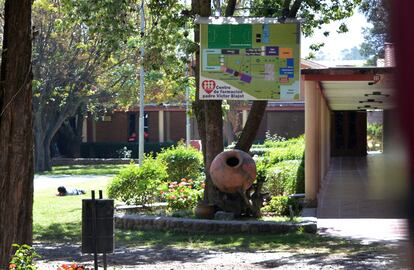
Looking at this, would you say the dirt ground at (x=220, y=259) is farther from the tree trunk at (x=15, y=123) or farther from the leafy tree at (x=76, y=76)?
the leafy tree at (x=76, y=76)

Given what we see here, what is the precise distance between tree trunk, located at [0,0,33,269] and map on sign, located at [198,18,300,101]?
8.05 metres

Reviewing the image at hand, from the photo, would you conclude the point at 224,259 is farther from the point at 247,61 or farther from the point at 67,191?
the point at 67,191

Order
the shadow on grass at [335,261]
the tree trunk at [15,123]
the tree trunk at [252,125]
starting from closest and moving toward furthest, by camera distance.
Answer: the tree trunk at [15,123], the shadow on grass at [335,261], the tree trunk at [252,125]

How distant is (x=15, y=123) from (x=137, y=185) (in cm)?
1178

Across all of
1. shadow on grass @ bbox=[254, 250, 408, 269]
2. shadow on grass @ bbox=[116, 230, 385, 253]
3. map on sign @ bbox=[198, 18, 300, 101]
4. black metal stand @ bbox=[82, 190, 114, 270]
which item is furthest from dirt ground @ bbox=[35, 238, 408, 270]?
map on sign @ bbox=[198, 18, 300, 101]

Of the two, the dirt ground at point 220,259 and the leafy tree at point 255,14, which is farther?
the leafy tree at point 255,14

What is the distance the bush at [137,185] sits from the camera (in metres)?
18.5

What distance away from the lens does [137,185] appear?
61.1 ft

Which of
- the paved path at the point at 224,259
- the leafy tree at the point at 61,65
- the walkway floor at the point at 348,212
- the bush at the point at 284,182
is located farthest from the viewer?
the leafy tree at the point at 61,65

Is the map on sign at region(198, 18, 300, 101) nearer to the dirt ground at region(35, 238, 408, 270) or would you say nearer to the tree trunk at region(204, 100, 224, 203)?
the tree trunk at region(204, 100, 224, 203)

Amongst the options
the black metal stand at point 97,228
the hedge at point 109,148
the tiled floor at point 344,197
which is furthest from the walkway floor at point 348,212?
the hedge at point 109,148

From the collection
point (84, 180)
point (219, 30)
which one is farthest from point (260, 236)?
point (84, 180)

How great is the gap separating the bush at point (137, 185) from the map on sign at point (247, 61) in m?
4.27

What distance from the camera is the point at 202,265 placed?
36.3 feet
